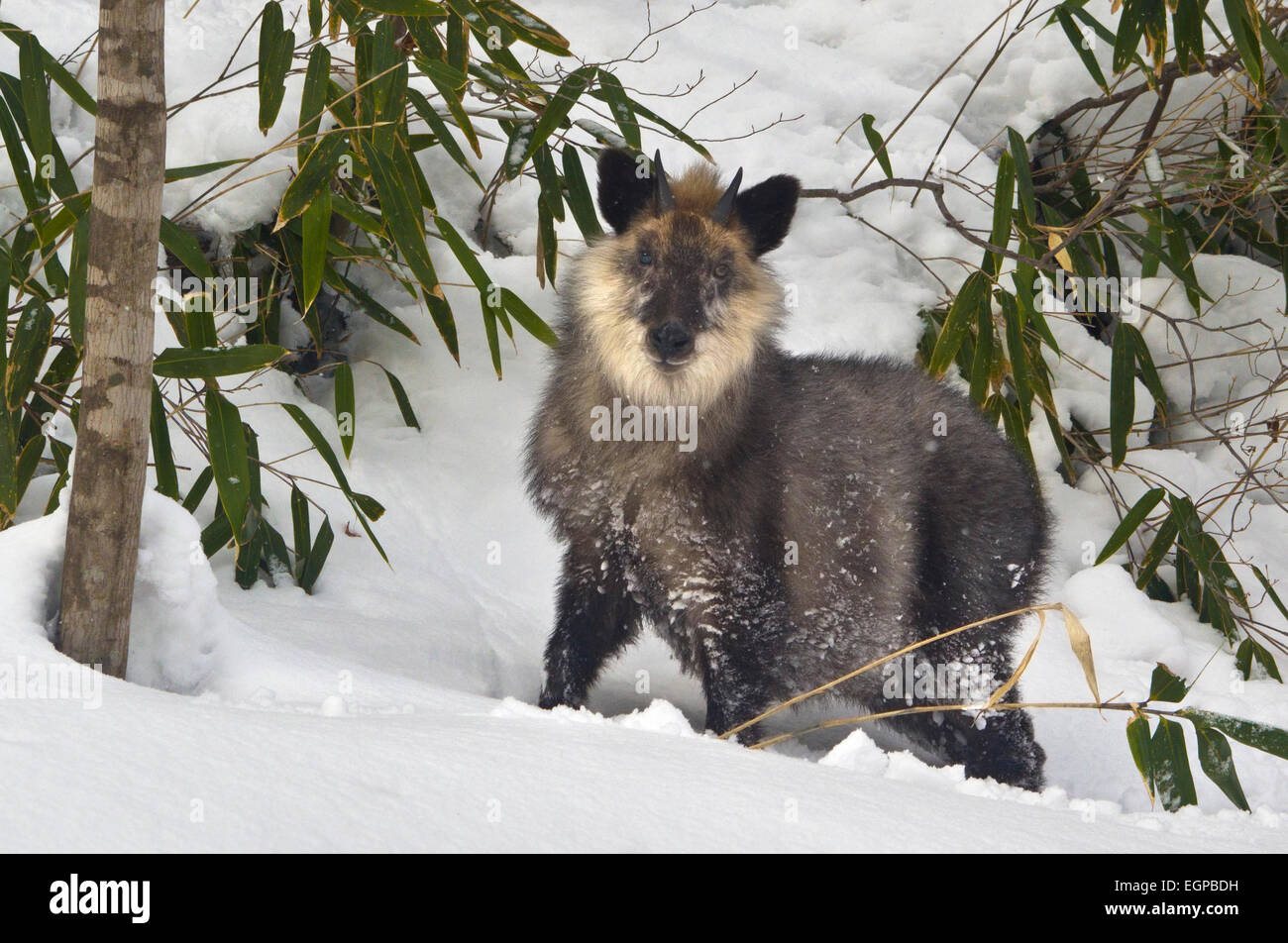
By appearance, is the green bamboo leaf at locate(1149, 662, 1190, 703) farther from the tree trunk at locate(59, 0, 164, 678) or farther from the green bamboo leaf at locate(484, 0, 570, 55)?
the green bamboo leaf at locate(484, 0, 570, 55)

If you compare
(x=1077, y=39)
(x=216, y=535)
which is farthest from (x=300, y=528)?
(x=1077, y=39)

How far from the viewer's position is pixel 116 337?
2283 millimetres

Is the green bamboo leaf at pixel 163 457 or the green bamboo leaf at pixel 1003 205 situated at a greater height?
the green bamboo leaf at pixel 1003 205

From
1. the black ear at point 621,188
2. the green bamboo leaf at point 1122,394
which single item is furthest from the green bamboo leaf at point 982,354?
the black ear at point 621,188

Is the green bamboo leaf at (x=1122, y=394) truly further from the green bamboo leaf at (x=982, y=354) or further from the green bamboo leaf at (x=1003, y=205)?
the green bamboo leaf at (x=1003, y=205)

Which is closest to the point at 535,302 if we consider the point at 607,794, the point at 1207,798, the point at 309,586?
the point at 309,586

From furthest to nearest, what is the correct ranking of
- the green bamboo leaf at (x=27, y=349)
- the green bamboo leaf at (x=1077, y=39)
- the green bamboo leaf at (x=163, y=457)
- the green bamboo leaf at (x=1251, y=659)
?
the green bamboo leaf at (x=1077, y=39), the green bamboo leaf at (x=1251, y=659), the green bamboo leaf at (x=163, y=457), the green bamboo leaf at (x=27, y=349)

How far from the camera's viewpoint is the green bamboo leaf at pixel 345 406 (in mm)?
4009

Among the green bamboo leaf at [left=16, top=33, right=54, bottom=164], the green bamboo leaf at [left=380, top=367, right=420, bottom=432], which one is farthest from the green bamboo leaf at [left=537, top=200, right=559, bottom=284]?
the green bamboo leaf at [left=16, top=33, right=54, bottom=164]

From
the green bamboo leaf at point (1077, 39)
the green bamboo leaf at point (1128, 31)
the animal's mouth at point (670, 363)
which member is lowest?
the animal's mouth at point (670, 363)

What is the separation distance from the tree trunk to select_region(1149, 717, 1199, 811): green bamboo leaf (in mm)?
2178

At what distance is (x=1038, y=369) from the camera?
14.9 feet

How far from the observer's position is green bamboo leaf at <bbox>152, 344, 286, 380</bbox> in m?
2.60

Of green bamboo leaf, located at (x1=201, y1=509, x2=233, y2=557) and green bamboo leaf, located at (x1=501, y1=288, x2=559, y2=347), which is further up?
green bamboo leaf, located at (x1=501, y1=288, x2=559, y2=347)
